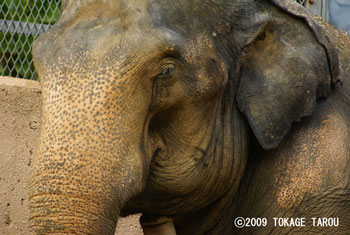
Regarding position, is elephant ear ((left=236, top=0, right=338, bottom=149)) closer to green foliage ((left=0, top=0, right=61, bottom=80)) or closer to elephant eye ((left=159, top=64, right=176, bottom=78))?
elephant eye ((left=159, top=64, right=176, bottom=78))

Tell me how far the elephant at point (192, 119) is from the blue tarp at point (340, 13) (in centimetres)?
82

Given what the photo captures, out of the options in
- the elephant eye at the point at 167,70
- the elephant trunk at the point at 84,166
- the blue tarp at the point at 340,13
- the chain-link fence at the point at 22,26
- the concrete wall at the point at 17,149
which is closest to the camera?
the elephant trunk at the point at 84,166

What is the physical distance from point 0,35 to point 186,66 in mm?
2121

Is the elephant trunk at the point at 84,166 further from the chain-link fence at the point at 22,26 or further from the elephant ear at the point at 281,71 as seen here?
the chain-link fence at the point at 22,26

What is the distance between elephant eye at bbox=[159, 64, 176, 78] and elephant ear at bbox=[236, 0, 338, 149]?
1.45 feet

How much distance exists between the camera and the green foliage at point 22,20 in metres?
4.80

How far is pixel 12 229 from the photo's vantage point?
4609mm

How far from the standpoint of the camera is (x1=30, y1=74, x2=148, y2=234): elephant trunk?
2617 mm

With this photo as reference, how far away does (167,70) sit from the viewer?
293 cm

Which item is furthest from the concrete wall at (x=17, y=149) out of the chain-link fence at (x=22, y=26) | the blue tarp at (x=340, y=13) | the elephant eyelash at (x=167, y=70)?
the elephant eyelash at (x=167, y=70)

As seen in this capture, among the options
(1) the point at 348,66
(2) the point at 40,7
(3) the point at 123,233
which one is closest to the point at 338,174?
(1) the point at 348,66

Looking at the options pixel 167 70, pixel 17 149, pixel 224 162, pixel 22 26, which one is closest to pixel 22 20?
pixel 22 26

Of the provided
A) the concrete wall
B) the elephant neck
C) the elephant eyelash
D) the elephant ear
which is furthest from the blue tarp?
the elephant eyelash

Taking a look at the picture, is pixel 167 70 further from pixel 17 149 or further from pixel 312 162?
pixel 17 149
